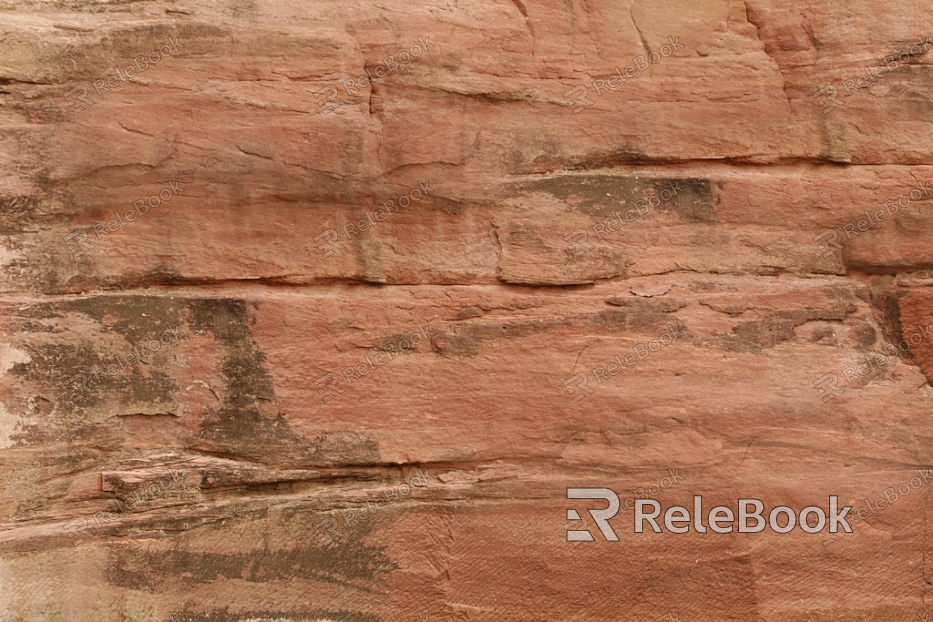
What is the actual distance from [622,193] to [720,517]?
187 centimetres

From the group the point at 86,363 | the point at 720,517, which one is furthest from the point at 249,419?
the point at 720,517

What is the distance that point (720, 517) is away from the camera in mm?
3775

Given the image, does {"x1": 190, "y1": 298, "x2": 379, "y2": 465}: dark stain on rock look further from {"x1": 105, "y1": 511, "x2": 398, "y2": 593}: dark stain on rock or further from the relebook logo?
the relebook logo

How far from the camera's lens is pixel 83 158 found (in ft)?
12.4

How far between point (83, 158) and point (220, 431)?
5.49ft

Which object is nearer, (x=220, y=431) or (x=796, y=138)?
(x=220, y=431)

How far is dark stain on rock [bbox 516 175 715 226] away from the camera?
3939 mm

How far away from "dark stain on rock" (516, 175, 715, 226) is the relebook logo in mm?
1573

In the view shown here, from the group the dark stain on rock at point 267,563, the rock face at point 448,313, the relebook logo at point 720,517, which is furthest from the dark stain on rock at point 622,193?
the dark stain on rock at point 267,563

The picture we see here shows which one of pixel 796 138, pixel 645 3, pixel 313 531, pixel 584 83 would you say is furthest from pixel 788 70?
pixel 313 531

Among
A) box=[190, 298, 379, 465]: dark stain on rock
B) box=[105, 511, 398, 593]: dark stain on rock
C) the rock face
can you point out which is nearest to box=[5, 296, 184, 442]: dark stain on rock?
the rock face

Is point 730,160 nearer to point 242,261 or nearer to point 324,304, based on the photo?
point 324,304

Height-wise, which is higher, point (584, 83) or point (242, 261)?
point (584, 83)

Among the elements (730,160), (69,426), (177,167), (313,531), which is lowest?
(313,531)
